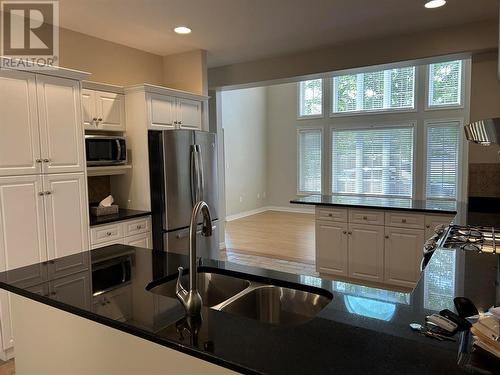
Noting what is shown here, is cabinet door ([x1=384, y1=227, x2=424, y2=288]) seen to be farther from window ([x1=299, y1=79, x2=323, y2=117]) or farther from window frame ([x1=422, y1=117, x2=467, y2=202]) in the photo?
window ([x1=299, y1=79, x2=323, y2=117])

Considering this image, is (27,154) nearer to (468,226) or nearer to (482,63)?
(468,226)

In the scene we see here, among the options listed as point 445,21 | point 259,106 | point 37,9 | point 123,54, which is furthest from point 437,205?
point 259,106

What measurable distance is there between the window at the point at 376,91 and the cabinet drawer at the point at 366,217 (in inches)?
186

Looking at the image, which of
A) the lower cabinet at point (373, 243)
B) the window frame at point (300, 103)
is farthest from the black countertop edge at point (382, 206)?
the window frame at point (300, 103)

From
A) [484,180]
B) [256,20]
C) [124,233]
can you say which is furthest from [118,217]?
[484,180]

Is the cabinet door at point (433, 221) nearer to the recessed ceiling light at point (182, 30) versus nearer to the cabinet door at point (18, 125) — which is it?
the recessed ceiling light at point (182, 30)

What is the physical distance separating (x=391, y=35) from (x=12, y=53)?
3633 millimetres

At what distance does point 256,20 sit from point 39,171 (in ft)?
7.43

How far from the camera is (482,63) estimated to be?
3.74m

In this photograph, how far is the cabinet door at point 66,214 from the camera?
2.92m

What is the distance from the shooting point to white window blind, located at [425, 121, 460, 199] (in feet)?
25.5

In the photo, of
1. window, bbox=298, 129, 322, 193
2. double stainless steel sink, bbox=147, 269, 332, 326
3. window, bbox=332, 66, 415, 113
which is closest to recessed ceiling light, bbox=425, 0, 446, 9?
double stainless steel sink, bbox=147, 269, 332, 326

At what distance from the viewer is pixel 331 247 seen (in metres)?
4.30

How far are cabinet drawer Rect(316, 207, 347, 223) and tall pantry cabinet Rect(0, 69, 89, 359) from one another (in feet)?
8.20
